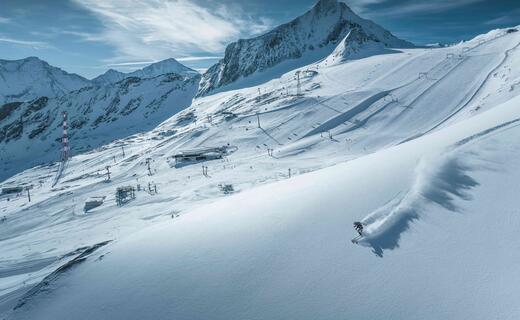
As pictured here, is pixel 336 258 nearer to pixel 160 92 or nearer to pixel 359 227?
pixel 359 227

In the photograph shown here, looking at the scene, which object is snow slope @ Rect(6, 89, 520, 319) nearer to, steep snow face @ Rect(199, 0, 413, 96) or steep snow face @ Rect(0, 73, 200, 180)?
steep snow face @ Rect(0, 73, 200, 180)

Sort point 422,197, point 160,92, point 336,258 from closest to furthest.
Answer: point 336,258, point 422,197, point 160,92

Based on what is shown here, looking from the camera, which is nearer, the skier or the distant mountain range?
the skier

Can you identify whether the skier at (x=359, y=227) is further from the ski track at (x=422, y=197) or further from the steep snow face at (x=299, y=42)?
the steep snow face at (x=299, y=42)

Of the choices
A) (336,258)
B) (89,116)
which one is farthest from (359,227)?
(89,116)

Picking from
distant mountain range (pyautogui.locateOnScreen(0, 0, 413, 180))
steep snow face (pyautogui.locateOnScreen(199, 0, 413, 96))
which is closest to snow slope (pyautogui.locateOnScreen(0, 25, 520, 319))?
distant mountain range (pyautogui.locateOnScreen(0, 0, 413, 180))

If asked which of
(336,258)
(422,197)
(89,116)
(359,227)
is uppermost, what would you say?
(89,116)

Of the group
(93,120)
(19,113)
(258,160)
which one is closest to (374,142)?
(258,160)
